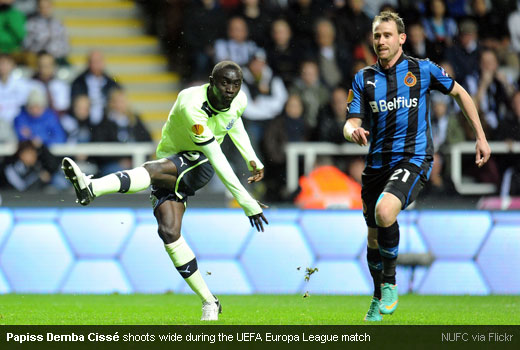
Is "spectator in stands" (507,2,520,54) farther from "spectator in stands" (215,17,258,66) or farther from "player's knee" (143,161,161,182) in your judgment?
"player's knee" (143,161,161,182)

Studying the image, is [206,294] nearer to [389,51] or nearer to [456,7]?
[389,51]

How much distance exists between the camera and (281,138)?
33.6ft

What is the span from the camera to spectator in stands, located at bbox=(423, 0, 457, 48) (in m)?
11.2

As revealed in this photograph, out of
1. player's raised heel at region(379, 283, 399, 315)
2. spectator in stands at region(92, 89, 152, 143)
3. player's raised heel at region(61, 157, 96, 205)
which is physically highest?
player's raised heel at region(61, 157, 96, 205)

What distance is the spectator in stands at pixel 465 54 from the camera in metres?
10.9

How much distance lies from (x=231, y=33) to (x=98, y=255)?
339 centimetres

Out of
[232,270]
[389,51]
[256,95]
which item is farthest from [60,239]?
[389,51]

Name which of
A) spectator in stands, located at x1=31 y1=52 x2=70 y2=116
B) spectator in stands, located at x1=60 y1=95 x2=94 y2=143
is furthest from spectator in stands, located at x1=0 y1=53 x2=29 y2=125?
spectator in stands, located at x1=60 y1=95 x2=94 y2=143

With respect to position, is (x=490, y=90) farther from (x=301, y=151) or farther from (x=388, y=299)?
(x=388, y=299)

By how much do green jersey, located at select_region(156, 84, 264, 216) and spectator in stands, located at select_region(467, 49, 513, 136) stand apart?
449 centimetres

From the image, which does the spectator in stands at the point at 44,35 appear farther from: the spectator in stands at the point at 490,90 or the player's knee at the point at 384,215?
the player's knee at the point at 384,215

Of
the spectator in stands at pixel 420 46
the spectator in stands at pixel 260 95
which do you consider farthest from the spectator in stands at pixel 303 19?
the spectator in stands at pixel 420 46

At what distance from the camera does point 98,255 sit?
364 inches

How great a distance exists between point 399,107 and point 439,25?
5.37 metres
